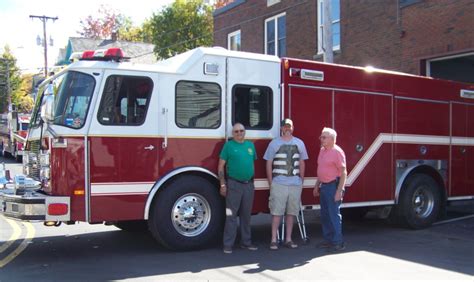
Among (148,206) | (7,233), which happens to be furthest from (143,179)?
(7,233)

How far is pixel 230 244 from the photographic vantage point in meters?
7.46

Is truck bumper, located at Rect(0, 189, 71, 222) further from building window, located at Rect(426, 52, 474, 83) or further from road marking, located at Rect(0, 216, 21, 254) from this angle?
building window, located at Rect(426, 52, 474, 83)

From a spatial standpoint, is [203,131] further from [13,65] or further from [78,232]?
[13,65]

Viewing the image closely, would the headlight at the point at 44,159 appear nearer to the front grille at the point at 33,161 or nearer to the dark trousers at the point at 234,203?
the front grille at the point at 33,161

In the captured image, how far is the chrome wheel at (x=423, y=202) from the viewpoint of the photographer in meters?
9.83

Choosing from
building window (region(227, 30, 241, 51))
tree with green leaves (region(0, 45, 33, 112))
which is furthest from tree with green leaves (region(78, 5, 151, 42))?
building window (region(227, 30, 241, 51))

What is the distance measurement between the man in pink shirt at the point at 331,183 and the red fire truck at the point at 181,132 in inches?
21.9

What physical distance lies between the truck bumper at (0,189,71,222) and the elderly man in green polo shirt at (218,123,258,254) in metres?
2.11

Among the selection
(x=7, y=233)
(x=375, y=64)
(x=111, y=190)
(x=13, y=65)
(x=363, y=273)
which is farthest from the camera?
(x=13, y=65)

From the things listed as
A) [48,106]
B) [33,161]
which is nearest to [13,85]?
[33,161]

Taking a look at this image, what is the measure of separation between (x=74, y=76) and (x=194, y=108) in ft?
5.53

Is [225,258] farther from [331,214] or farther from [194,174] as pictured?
[331,214]

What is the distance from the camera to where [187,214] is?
7.40m

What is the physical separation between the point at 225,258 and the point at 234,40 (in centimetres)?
1618
